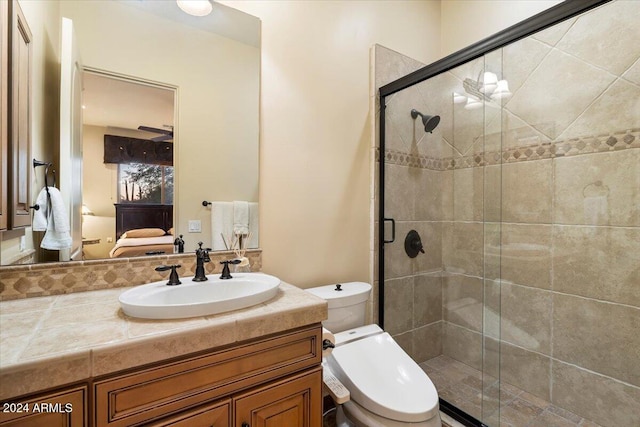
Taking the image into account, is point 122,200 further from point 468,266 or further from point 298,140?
point 468,266

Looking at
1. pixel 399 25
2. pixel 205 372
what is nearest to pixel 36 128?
pixel 205 372

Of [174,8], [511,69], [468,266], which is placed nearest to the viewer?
[174,8]

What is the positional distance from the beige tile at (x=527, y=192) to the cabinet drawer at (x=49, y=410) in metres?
2.16

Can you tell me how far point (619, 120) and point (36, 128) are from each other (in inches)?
103

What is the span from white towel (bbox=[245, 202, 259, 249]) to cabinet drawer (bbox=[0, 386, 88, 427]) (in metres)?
0.89

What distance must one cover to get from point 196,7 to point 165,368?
4.89ft

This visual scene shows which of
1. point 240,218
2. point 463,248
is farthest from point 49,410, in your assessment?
point 463,248

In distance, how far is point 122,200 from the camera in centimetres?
121

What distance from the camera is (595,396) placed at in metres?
1.58

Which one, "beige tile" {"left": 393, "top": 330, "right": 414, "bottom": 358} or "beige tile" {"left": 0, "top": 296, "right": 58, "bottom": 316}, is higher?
"beige tile" {"left": 0, "top": 296, "right": 58, "bottom": 316}

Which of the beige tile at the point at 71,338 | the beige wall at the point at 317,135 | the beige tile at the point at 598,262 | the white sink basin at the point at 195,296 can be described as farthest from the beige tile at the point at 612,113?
the beige tile at the point at 71,338

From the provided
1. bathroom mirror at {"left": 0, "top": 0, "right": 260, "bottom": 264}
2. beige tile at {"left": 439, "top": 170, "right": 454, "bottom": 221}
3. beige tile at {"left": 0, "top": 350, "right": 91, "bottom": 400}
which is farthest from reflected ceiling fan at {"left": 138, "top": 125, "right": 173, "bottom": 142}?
beige tile at {"left": 439, "top": 170, "right": 454, "bottom": 221}

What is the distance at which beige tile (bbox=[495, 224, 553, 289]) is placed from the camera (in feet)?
5.78

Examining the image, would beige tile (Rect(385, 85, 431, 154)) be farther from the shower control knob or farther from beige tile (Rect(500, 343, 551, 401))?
beige tile (Rect(500, 343, 551, 401))
